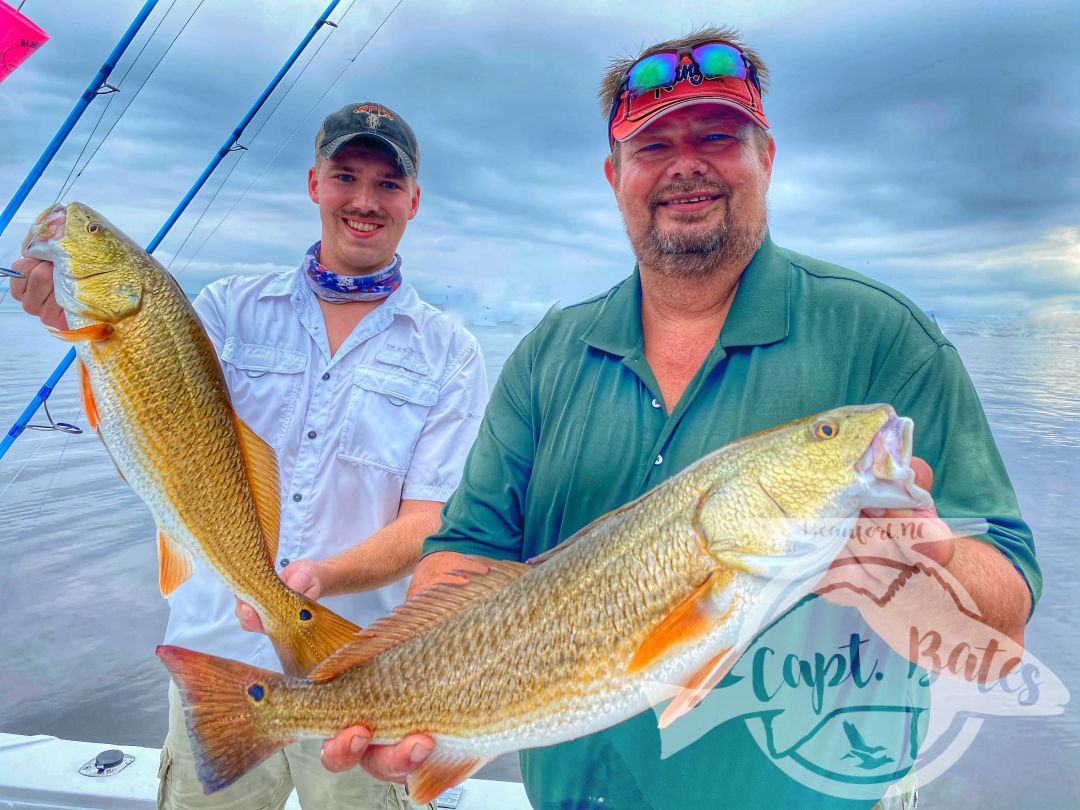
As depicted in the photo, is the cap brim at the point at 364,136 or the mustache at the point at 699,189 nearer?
the mustache at the point at 699,189

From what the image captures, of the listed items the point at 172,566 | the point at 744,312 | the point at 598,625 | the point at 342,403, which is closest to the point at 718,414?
the point at 744,312

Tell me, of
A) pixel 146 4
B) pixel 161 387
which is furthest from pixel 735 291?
pixel 146 4

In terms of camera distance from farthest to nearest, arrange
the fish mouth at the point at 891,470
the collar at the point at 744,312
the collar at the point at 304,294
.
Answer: the collar at the point at 304,294 → the collar at the point at 744,312 → the fish mouth at the point at 891,470

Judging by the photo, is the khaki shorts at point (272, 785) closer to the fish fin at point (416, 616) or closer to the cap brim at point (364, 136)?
the fish fin at point (416, 616)

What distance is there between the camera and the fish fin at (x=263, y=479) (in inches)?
92.1

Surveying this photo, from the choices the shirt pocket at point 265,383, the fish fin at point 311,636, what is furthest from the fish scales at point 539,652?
the shirt pocket at point 265,383

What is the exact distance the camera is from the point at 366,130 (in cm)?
297

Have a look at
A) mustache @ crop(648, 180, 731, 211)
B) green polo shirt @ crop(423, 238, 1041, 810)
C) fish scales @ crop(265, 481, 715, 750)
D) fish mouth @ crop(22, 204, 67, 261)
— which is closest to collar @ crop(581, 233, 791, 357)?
green polo shirt @ crop(423, 238, 1041, 810)

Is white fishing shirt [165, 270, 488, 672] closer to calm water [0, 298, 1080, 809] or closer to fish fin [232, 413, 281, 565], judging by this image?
fish fin [232, 413, 281, 565]

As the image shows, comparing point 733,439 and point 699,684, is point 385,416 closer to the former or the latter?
point 733,439

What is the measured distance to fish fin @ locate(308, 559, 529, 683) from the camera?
71.0 inches

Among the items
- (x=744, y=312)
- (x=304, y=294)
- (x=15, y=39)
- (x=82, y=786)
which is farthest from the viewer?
(x=82, y=786)

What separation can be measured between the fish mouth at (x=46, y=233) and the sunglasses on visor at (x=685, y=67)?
1945 millimetres

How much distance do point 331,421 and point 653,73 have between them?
1.88 meters
